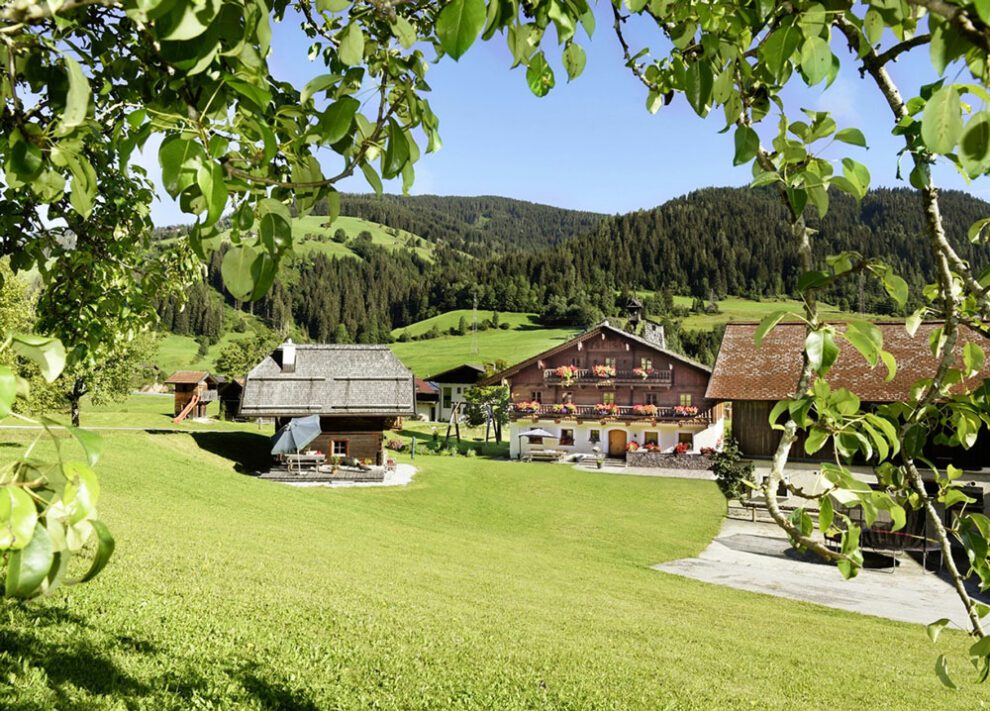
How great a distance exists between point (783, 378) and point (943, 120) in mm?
31668

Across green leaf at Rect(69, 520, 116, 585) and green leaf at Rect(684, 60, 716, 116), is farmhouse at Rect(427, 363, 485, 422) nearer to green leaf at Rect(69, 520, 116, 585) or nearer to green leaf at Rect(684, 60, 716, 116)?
green leaf at Rect(684, 60, 716, 116)

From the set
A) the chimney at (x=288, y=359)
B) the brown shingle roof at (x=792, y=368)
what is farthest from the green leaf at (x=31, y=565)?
the chimney at (x=288, y=359)

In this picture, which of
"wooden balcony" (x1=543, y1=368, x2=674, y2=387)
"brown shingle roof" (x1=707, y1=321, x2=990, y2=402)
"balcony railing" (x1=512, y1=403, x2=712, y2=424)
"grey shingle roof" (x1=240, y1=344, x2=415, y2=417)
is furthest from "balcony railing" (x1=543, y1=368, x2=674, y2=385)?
"grey shingle roof" (x1=240, y1=344, x2=415, y2=417)

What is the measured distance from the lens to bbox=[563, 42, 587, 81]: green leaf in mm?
2389

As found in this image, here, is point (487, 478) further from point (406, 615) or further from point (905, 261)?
point (905, 261)

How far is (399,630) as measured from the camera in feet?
25.1

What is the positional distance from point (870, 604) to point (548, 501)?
1324 cm

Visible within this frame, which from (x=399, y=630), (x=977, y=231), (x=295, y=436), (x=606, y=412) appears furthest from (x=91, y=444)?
(x=606, y=412)

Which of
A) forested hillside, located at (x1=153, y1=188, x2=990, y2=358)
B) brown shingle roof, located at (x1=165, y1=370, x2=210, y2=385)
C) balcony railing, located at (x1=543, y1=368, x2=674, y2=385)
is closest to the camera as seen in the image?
balcony railing, located at (x1=543, y1=368, x2=674, y2=385)

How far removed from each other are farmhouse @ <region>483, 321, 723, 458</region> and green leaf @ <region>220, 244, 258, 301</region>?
129 ft

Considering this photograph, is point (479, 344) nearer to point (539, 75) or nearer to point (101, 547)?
point (539, 75)

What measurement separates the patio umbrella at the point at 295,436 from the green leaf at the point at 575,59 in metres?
26.1

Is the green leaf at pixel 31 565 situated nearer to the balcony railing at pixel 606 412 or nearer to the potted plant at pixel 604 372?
the balcony railing at pixel 606 412

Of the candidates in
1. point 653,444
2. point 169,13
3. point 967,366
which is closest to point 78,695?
point 169,13
